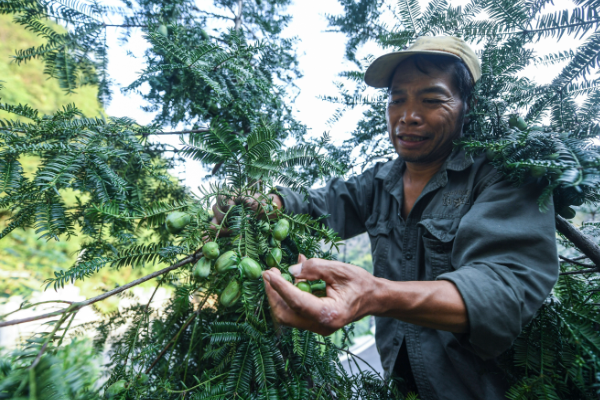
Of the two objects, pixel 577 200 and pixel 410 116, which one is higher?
pixel 410 116

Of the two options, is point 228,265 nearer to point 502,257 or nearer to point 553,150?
point 502,257

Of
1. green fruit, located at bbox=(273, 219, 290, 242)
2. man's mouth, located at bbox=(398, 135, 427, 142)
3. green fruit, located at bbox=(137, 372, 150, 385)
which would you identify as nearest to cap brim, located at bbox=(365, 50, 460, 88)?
man's mouth, located at bbox=(398, 135, 427, 142)

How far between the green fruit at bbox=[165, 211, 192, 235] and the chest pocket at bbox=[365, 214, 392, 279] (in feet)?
2.94

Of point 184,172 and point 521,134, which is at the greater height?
point 521,134

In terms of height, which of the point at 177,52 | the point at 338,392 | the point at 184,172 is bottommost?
the point at 338,392

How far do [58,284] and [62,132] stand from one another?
1.67 feet

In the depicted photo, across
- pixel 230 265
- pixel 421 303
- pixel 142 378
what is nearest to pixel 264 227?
pixel 230 265

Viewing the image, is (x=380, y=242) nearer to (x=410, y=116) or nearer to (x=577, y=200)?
(x=410, y=116)

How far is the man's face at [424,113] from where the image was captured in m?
1.20

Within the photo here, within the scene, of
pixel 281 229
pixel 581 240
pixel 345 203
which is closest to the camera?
pixel 281 229

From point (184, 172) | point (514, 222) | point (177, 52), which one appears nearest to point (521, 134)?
point (514, 222)

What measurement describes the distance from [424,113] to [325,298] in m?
0.89

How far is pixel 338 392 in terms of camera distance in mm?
1016

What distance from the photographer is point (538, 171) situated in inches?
32.9
